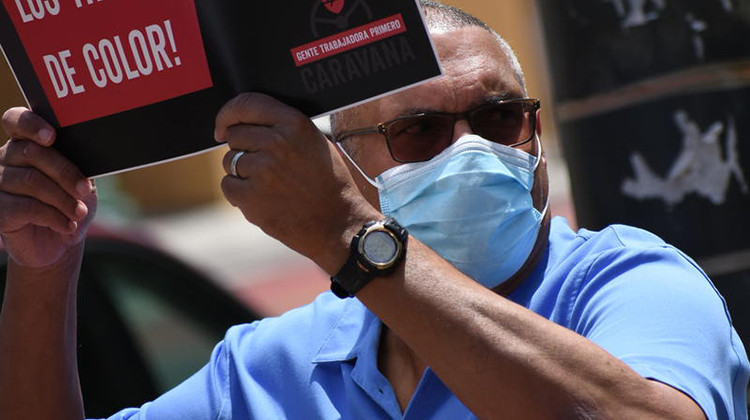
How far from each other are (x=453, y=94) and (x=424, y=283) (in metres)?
0.77

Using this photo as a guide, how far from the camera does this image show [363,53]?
1979 mm

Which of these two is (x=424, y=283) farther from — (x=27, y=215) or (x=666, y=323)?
(x=27, y=215)

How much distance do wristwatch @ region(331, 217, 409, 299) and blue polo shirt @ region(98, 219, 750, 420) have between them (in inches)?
15.9

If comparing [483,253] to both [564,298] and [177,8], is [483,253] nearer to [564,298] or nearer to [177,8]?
[564,298]

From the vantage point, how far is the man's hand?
78.4 inches

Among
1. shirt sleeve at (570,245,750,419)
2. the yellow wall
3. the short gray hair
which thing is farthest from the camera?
the yellow wall

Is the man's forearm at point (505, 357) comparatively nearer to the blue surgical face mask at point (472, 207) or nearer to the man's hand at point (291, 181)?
the man's hand at point (291, 181)

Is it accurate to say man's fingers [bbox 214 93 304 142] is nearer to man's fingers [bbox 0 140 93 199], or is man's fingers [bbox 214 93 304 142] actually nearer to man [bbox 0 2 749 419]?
man [bbox 0 2 749 419]

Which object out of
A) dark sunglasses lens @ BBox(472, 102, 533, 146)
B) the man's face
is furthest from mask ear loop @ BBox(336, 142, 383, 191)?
dark sunglasses lens @ BBox(472, 102, 533, 146)

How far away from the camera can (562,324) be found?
235 cm

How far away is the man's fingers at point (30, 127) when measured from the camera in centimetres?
228

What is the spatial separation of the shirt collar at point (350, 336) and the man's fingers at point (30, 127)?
2.42ft

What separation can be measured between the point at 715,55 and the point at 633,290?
3.31ft

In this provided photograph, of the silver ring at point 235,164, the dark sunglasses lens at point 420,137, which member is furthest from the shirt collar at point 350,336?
the silver ring at point 235,164
